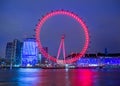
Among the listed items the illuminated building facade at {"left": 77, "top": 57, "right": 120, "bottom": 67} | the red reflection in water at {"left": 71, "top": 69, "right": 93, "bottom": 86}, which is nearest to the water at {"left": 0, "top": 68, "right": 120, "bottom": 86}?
the red reflection in water at {"left": 71, "top": 69, "right": 93, "bottom": 86}

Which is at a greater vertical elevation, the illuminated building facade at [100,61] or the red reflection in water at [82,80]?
the illuminated building facade at [100,61]

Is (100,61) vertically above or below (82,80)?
above

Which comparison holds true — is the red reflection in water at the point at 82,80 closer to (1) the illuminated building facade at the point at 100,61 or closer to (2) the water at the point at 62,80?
(2) the water at the point at 62,80

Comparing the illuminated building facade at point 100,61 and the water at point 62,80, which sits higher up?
the illuminated building facade at point 100,61

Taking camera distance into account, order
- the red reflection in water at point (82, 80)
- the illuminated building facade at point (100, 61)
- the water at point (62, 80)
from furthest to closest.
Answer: the illuminated building facade at point (100, 61), the water at point (62, 80), the red reflection in water at point (82, 80)

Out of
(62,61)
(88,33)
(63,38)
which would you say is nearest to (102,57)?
(62,61)

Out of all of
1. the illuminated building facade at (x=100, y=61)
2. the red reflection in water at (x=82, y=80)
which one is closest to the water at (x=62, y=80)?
the red reflection in water at (x=82, y=80)

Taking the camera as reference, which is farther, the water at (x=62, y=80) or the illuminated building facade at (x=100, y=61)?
the illuminated building facade at (x=100, y=61)

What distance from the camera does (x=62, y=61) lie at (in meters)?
98.3

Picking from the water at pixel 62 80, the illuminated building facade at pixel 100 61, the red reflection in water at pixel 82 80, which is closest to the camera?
the red reflection in water at pixel 82 80

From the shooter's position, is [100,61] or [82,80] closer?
[82,80]

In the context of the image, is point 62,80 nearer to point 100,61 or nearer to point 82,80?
point 82,80

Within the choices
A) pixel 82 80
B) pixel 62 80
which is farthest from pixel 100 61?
pixel 82 80

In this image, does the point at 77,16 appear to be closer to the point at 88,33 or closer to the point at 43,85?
the point at 88,33
